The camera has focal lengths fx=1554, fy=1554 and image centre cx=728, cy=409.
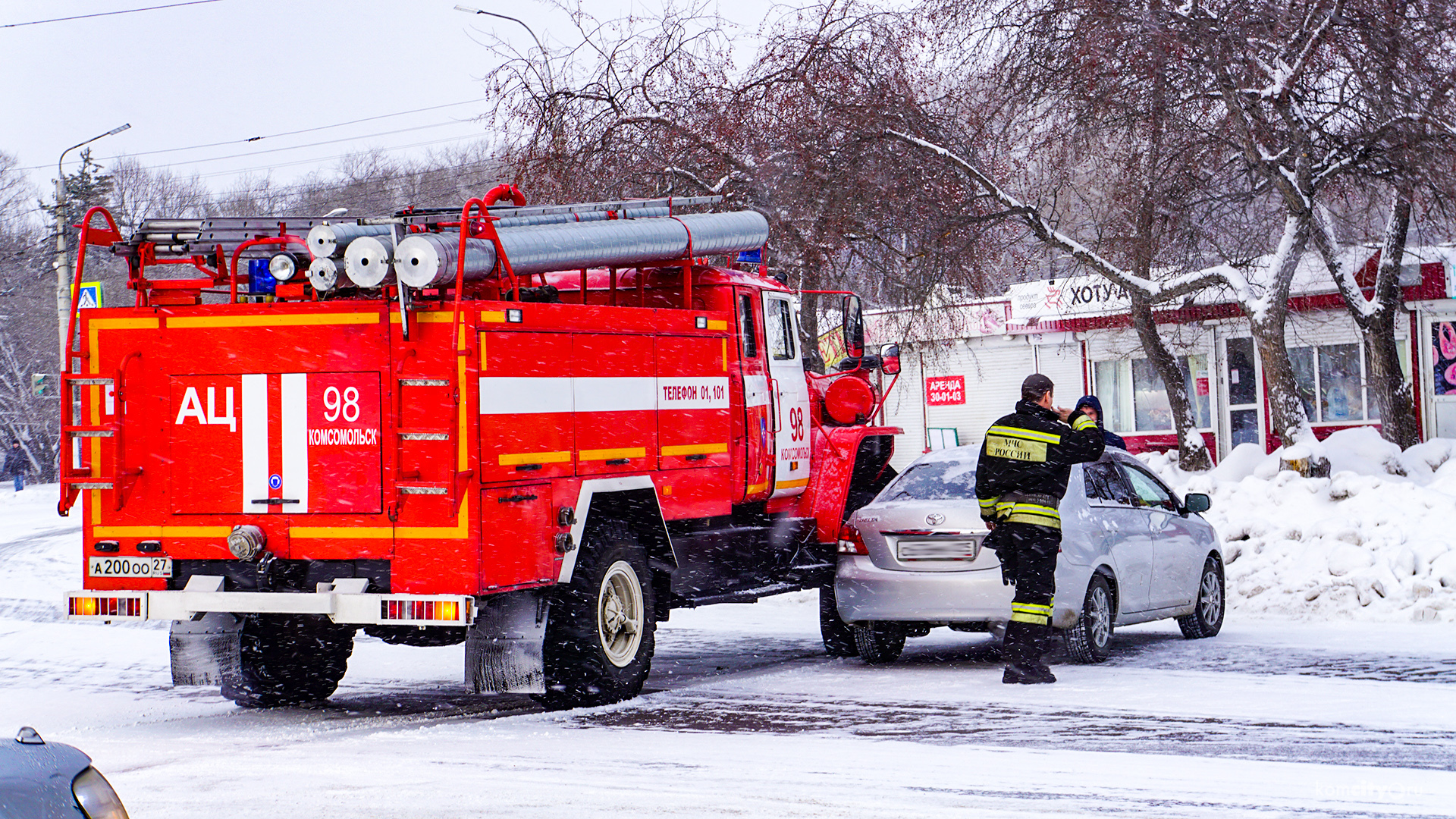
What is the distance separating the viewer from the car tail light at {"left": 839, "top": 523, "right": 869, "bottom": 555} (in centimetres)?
1110

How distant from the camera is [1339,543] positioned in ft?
46.4

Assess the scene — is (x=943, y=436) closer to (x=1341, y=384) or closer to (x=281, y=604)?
(x=1341, y=384)

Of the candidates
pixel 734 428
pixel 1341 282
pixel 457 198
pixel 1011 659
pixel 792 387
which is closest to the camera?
pixel 1011 659

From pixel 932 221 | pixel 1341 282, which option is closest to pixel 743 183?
pixel 932 221

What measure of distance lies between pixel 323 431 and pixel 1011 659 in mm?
4479

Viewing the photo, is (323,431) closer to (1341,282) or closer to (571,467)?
(571,467)

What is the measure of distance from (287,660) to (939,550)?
173 inches

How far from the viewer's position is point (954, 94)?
20.1 m

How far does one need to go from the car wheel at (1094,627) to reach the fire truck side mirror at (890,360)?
7.66ft

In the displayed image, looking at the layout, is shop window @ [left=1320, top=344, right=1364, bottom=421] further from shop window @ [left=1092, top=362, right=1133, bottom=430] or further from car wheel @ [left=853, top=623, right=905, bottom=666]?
car wheel @ [left=853, top=623, right=905, bottom=666]

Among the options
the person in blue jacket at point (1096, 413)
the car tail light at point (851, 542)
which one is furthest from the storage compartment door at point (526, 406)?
the person in blue jacket at point (1096, 413)

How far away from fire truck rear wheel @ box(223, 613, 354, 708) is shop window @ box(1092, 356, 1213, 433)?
2412 centimetres

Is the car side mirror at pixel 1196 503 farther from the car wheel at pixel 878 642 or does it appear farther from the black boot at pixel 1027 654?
the black boot at pixel 1027 654

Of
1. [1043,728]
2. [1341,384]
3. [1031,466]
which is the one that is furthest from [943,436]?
[1043,728]
